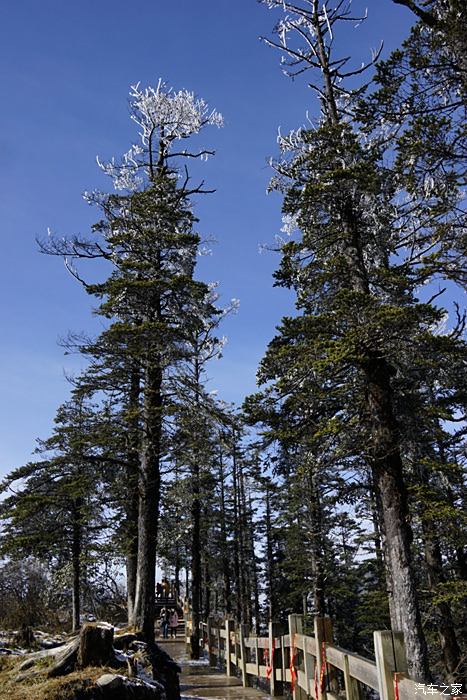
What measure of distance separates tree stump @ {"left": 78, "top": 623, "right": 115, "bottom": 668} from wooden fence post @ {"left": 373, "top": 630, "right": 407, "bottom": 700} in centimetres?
445

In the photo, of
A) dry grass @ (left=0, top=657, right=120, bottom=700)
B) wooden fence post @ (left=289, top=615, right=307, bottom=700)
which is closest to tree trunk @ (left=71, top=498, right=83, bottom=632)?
wooden fence post @ (left=289, top=615, right=307, bottom=700)

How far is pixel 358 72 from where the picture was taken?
13773 millimetres

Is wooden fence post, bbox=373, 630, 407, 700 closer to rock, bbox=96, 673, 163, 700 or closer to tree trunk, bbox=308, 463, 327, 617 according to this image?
rock, bbox=96, 673, 163, 700

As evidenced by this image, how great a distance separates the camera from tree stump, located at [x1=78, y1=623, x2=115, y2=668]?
701 centimetres

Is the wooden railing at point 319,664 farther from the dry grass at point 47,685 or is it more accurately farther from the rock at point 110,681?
the dry grass at point 47,685

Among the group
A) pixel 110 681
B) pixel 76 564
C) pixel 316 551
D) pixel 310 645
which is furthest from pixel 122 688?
pixel 316 551

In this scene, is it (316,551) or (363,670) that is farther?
(316,551)

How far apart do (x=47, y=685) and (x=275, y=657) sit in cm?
596

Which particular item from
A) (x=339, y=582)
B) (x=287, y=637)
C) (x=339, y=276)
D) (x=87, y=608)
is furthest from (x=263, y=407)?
(x=87, y=608)

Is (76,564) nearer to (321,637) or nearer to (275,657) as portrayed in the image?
(275,657)

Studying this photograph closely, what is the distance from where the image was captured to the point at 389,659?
→ 4.18m

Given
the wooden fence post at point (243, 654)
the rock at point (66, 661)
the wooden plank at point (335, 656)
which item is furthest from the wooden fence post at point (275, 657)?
the rock at point (66, 661)

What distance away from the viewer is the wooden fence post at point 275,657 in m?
10.4

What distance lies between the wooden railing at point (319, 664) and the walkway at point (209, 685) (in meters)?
0.39
